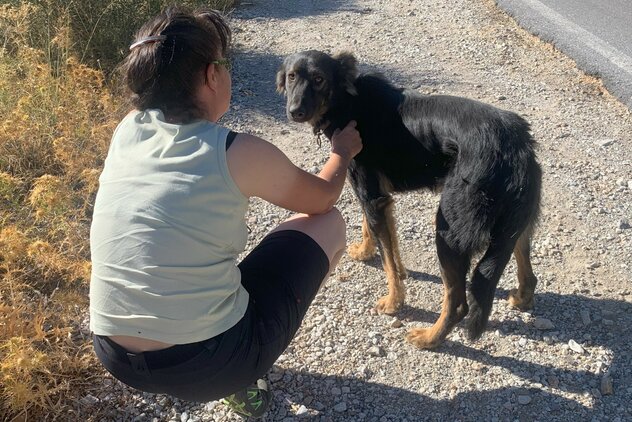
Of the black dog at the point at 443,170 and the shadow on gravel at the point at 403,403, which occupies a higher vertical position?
the black dog at the point at 443,170

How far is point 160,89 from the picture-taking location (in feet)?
6.83

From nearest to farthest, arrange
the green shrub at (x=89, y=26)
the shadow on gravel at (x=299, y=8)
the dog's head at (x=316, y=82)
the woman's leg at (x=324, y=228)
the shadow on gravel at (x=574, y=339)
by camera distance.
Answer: the woman's leg at (x=324, y=228) < the shadow on gravel at (x=574, y=339) < the dog's head at (x=316, y=82) < the green shrub at (x=89, y=26) < the shadow on gravel at (x=299, y=8)

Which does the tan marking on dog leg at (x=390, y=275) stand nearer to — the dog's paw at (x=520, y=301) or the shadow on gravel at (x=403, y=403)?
the shadow on gravel at (x=403, y=403)

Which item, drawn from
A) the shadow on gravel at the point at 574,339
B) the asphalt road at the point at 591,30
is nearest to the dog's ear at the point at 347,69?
the shadow on gravel at the point at 574,339

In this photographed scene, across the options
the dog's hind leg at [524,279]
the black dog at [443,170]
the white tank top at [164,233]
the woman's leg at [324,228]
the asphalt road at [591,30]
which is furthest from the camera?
the asphalt road at [591,30]

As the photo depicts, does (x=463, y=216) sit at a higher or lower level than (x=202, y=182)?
lower

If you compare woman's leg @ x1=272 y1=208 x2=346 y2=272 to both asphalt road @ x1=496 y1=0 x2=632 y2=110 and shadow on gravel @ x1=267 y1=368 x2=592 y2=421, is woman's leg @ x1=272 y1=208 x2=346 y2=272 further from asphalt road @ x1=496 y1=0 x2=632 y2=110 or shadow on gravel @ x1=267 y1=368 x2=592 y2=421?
asphalt road @ x1=496 y1=0 x2=632 y2=110

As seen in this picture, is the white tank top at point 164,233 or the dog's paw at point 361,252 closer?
the white tank top at point 164,233

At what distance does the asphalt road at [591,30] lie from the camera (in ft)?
18.3

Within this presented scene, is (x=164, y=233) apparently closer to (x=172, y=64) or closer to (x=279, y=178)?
(x=279, y=178)

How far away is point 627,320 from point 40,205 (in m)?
3.41

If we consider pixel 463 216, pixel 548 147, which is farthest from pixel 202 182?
pixel 548 147

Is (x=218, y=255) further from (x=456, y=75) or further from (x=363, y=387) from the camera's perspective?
(x=456, y=75)

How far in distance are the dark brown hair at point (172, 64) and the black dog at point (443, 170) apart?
1.22 metres
